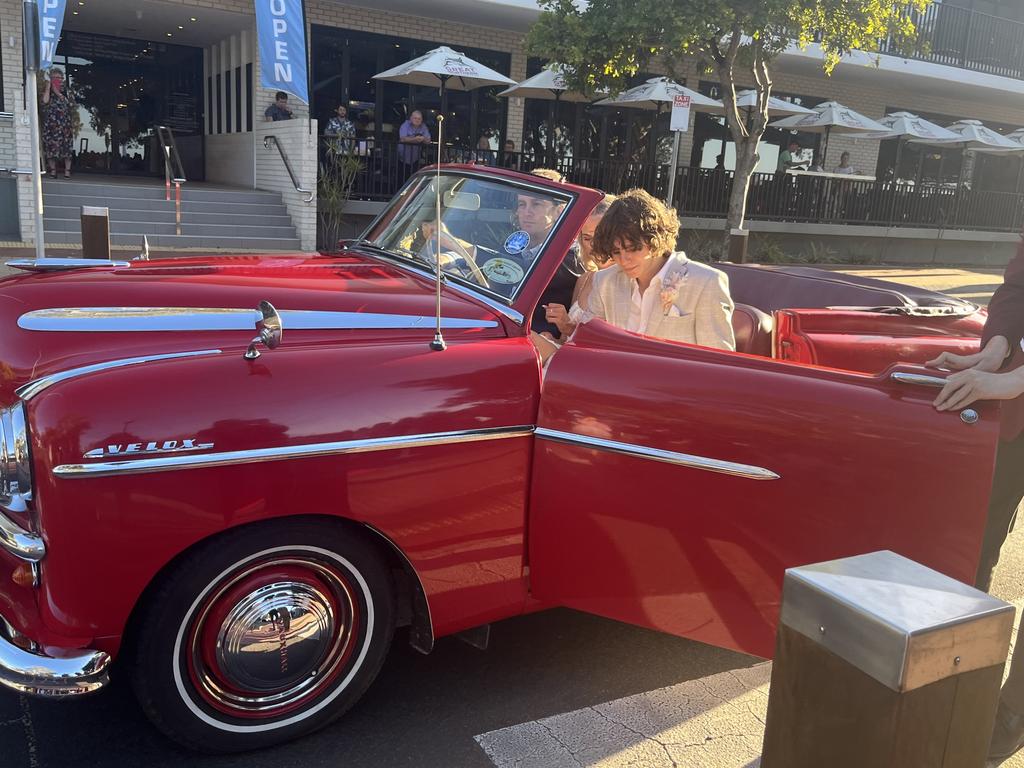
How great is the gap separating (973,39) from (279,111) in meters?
18.2

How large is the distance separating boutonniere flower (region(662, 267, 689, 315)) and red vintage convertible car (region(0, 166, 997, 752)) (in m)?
0.67

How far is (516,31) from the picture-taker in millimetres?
17156

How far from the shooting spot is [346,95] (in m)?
16.0

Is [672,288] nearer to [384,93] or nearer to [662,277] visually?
[662,277]

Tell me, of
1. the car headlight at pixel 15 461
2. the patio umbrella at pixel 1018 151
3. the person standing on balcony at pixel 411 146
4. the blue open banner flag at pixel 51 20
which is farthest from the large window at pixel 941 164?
the car headlight at pixel 15 461

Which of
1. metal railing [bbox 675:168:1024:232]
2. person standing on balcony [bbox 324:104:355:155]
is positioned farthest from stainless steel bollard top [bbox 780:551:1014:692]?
metal railing [bbox 675:168:1024:232]

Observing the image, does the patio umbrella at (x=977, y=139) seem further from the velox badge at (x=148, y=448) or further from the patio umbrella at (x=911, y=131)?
the velox badge at (x=148, y=448)

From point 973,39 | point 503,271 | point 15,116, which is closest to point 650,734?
point 503,271

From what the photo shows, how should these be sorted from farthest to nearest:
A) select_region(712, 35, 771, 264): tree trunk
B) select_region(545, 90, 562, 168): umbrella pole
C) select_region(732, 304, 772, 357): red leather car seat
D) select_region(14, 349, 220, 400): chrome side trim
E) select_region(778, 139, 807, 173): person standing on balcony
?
select_region(778, 139, 807, 173): person standing on balcony → select_region(545, 90, 562, 168): umbrella pole → select_region(712, 35, 771, 264): tree trunk → select_region(732, 304, 772, 357): red leather car seat → select_region(14, 349, 220, 400): chrome side trim

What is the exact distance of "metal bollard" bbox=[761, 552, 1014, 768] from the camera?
1.51 meters

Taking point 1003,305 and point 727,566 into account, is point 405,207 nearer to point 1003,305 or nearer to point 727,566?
point 727,566

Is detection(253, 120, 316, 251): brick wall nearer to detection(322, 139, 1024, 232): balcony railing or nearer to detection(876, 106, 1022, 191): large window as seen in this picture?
detection(322, 139, 1024, 232): balcony railing

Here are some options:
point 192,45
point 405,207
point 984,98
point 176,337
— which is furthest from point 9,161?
point 984,98

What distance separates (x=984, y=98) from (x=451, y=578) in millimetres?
26060
